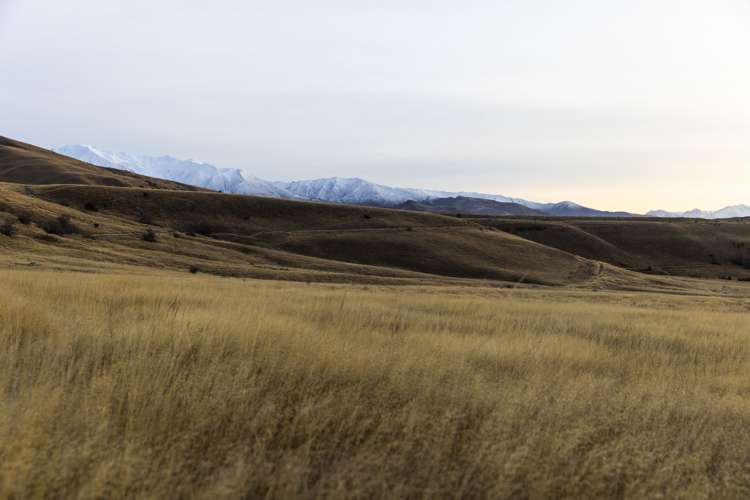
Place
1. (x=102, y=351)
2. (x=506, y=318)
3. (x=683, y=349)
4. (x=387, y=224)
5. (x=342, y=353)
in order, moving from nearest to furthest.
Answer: (x=102, y=351) → (x=342, y=353) → (x=683, y=349) → (x=506, y=318) → (x=387, y=224)

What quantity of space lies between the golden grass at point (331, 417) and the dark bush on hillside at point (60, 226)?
37.9m

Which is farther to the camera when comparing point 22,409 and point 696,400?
point 696,400

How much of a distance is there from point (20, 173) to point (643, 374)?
13806 cm

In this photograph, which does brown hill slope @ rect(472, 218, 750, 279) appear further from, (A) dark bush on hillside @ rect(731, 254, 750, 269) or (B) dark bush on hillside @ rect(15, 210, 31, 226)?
(B) dark bush on hillside @ rect(15, 210, 31, 226)

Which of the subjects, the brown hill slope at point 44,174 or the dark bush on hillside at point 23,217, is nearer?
the dark bush on hillside at point 23,217

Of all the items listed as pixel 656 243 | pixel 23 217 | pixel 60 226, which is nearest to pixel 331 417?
pixel 60 226

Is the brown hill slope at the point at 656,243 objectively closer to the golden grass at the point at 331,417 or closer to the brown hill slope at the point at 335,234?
the brown hill slope at the point at 335,234

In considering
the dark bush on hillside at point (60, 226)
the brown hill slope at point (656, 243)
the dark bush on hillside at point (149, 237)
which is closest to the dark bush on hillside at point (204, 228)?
the dark bush on hillside at point (149, 237)

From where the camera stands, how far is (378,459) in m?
4.05

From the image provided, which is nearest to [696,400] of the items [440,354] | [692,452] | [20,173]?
[692,452]

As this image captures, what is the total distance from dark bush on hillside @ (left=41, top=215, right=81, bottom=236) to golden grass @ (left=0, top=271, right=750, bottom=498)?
37867 millimetres

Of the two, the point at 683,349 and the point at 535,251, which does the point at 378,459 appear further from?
the point at 535,251

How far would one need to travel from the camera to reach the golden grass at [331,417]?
3.70 meters


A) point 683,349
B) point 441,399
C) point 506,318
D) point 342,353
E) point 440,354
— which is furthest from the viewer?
point 506,318
